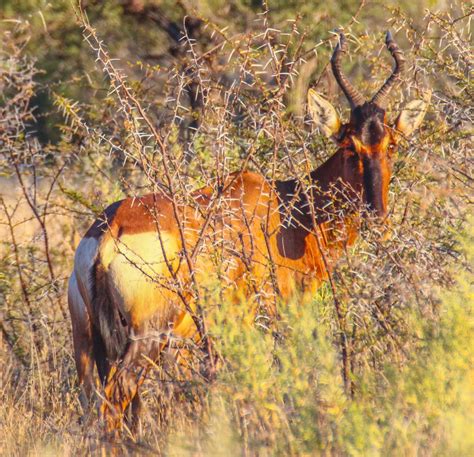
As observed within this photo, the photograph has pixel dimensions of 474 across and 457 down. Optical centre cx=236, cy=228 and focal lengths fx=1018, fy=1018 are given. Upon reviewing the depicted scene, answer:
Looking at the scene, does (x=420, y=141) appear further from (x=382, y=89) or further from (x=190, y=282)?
(x=190, y=282)

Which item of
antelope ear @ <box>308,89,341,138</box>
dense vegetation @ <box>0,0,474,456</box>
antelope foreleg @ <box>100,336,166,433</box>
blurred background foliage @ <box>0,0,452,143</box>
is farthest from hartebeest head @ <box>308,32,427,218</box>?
blurred background foliage @ <box>0,0,452,143</box>

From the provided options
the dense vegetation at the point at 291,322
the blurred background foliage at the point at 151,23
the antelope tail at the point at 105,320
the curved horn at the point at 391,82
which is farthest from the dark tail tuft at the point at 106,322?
the blurred background foliage at the point at 151,23

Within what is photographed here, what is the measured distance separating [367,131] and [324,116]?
0.39 metres

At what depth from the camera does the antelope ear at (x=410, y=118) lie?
7.52 meters

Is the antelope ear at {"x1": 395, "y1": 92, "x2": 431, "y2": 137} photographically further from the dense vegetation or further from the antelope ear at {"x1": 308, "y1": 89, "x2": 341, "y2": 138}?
the antelope ear at {"x1": 308, "y1": 89, "x2": 341, "y2": 138}

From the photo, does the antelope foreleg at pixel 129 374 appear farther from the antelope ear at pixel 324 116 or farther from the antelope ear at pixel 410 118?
the antelope ear at pixel 410 118

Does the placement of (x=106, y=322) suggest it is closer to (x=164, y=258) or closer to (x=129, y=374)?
(x=129, y=374)

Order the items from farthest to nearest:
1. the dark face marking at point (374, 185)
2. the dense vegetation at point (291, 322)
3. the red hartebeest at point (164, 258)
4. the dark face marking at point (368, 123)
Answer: the dark face marking at point (368, 123) < the dark face marking at point (374, 185) < the red hartebeest at point (164, 258) < the dense vegetation at point (291, 322)

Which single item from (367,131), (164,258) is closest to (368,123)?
(367,131)

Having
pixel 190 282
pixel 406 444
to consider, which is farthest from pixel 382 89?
pixel 406 444

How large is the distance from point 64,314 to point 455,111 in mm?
3502

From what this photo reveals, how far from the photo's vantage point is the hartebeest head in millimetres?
7086

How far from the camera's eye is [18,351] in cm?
829

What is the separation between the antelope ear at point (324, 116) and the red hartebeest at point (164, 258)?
0.27 m
